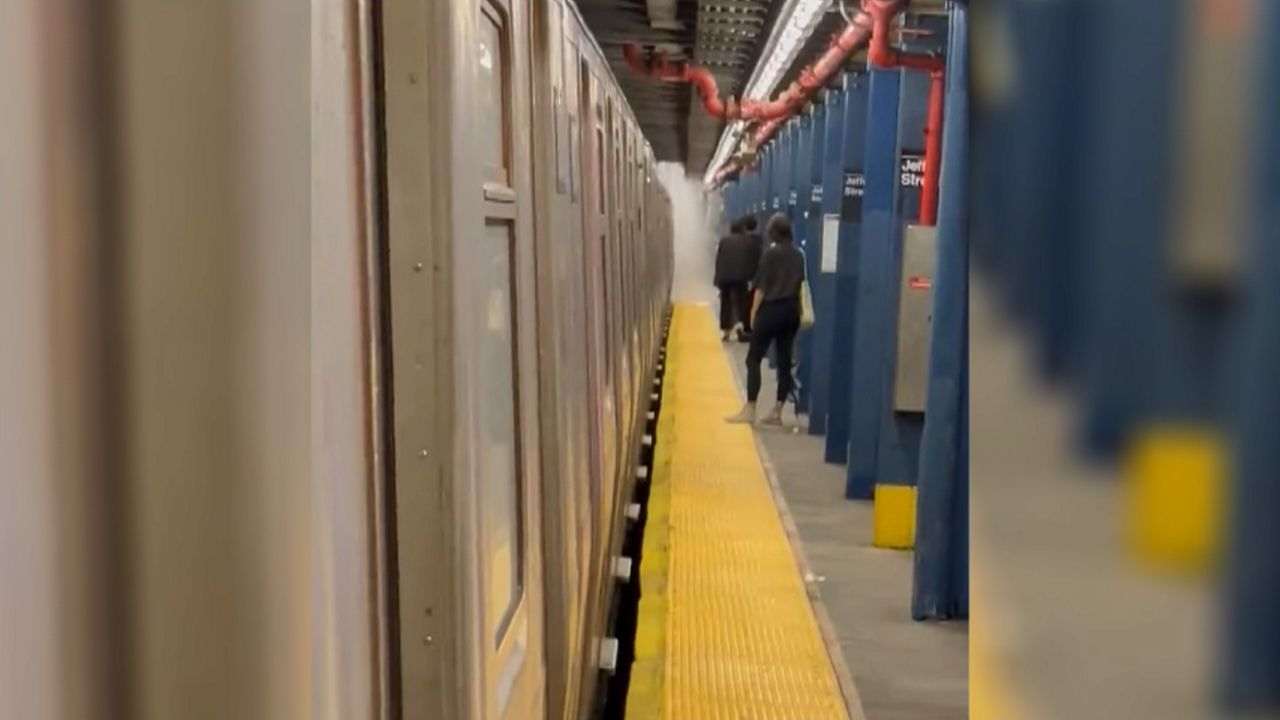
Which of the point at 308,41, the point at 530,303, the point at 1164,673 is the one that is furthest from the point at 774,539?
the point at 1164,673

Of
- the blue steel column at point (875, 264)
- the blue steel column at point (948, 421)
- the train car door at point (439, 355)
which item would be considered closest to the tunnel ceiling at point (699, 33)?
the blue steel column at point (875, 264)

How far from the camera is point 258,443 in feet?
3.60

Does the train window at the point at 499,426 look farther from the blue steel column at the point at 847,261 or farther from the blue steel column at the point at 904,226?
the blue steel column at the point at 847,261

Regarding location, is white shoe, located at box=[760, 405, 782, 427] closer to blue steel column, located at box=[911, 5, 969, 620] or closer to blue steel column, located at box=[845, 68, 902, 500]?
blue steel column, located at box=[845, 68, 902, 500]

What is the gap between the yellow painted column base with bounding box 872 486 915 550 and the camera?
6.70m

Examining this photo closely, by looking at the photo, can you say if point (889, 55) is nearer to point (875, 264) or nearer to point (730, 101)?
point (875, 264)

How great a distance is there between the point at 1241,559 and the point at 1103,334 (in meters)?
0.09

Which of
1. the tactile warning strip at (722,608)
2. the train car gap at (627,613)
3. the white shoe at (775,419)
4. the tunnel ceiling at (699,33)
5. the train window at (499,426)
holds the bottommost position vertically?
the white shoe at (775,419)

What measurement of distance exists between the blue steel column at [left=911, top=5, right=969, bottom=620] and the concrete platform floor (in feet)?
0.63

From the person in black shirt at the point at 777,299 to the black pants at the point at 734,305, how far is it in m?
3.62

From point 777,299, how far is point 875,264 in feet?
7.74

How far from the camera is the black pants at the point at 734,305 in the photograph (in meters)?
15.0

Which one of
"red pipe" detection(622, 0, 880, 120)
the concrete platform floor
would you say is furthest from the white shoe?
"red pipe" detection(622, 0, 880, 120)

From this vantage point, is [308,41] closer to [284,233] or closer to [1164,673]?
[284,233]
